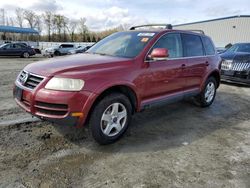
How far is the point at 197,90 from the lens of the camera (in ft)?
17.9

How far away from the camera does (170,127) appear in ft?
14.8

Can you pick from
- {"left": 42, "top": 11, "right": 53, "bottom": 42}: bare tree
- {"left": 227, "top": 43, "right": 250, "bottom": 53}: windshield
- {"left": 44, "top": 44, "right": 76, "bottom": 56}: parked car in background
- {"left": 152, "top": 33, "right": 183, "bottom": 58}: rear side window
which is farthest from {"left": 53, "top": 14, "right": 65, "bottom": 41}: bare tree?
{"left": 152, "top": 33, "right": 183, "bottom": 58}: rear side window

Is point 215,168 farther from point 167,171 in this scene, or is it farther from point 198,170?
point 167,171

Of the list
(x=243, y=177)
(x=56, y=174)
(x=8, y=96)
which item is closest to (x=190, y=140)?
(x=243, y=177)

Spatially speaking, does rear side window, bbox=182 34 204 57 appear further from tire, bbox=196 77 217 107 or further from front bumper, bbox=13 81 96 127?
front bumper, bbox=13 81 96 127

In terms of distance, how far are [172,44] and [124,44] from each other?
957mm

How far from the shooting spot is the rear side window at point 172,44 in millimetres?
4374

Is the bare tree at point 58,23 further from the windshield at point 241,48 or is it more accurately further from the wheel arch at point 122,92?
the wheel arch at point 122,92

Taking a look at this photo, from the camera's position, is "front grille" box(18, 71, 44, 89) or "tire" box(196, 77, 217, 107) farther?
"tire" box(196, 77, 217, 107)

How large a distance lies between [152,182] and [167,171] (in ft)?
1.08

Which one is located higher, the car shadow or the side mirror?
the side mirror

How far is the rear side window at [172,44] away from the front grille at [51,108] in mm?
1993

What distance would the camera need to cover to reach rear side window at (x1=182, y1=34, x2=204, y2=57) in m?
4.96

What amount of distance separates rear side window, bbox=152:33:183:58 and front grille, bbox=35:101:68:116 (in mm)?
1993
